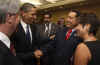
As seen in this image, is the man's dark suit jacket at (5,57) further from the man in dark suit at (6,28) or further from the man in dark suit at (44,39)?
the man in dark suit at (44,39)

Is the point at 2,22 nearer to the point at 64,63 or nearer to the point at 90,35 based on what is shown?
the point at 90,35

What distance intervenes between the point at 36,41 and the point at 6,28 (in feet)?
3.83

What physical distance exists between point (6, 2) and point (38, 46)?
1.27m

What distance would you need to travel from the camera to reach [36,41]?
190 cm

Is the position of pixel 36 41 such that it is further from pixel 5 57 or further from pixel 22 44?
pixel 5 57

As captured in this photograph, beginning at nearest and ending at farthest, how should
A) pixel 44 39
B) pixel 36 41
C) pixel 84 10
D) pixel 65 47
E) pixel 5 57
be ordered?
pixel 5 57 < pixel 36 41 < pixel 65 47 < pixel 44 39 < pixel 84 10

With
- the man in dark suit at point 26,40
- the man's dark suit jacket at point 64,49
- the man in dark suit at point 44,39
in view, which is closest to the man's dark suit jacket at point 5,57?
the man in dark suit at point 26,40

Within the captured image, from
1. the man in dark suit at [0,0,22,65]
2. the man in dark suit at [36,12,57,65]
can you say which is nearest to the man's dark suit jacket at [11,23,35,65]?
the man in dark suit at [36,12,57,65]

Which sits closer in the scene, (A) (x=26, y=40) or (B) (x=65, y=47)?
(A) (x=26, y=40)

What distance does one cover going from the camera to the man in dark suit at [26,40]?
4.93 ft

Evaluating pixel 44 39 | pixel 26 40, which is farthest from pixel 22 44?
pixel 44 39

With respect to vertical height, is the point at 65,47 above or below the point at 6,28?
below

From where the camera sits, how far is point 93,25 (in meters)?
1.26

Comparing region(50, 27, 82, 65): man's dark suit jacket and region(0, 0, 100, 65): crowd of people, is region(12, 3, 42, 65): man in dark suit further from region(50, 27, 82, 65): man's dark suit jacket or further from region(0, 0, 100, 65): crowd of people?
region(50, 27, 82, 65): man's dark suit jacket
